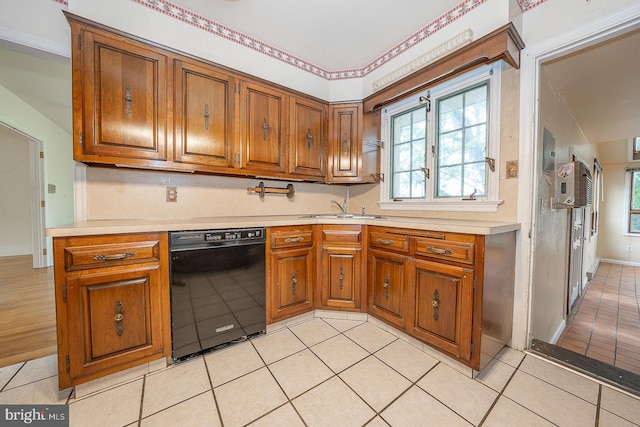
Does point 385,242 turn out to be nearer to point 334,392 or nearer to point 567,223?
point 334,392

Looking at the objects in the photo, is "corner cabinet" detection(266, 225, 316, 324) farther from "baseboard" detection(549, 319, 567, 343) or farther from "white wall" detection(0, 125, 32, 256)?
"white wall" detection(0, 125, 32, 256)

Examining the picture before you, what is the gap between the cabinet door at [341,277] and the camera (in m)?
2.00

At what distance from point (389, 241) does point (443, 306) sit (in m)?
0.55

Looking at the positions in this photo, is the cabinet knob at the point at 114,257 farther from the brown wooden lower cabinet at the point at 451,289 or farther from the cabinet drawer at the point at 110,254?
the brown wooden lower cabinet at the point at 451,289

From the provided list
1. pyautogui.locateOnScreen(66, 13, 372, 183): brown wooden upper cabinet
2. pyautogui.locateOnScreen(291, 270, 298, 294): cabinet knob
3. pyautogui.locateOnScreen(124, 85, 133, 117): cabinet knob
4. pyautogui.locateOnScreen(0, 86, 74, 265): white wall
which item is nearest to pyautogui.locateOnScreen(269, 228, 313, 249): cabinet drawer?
pyautogui.locateOnScreen(291, 270, 298, 294): cabinet knob

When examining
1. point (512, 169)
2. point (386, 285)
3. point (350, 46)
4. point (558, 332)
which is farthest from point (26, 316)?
point (558, 332)

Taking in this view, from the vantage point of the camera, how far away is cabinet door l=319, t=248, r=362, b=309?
2.00 meters

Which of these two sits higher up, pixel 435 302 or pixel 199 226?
pixel 199 226

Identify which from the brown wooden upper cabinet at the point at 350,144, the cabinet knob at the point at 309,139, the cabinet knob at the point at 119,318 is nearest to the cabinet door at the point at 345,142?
the brown wooden upper cabinet at the point at 350,144

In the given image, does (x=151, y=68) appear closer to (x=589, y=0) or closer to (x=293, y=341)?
(x=293, y=341)

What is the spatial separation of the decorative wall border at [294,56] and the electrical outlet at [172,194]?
1.31 metres

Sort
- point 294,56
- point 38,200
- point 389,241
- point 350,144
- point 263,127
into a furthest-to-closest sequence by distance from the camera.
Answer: point 38,200, point 350,144, point 294,56, point 263,127, point 389,241

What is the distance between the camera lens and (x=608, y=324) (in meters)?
2.72

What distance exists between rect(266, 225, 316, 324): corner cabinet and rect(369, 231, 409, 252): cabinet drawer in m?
0.52
